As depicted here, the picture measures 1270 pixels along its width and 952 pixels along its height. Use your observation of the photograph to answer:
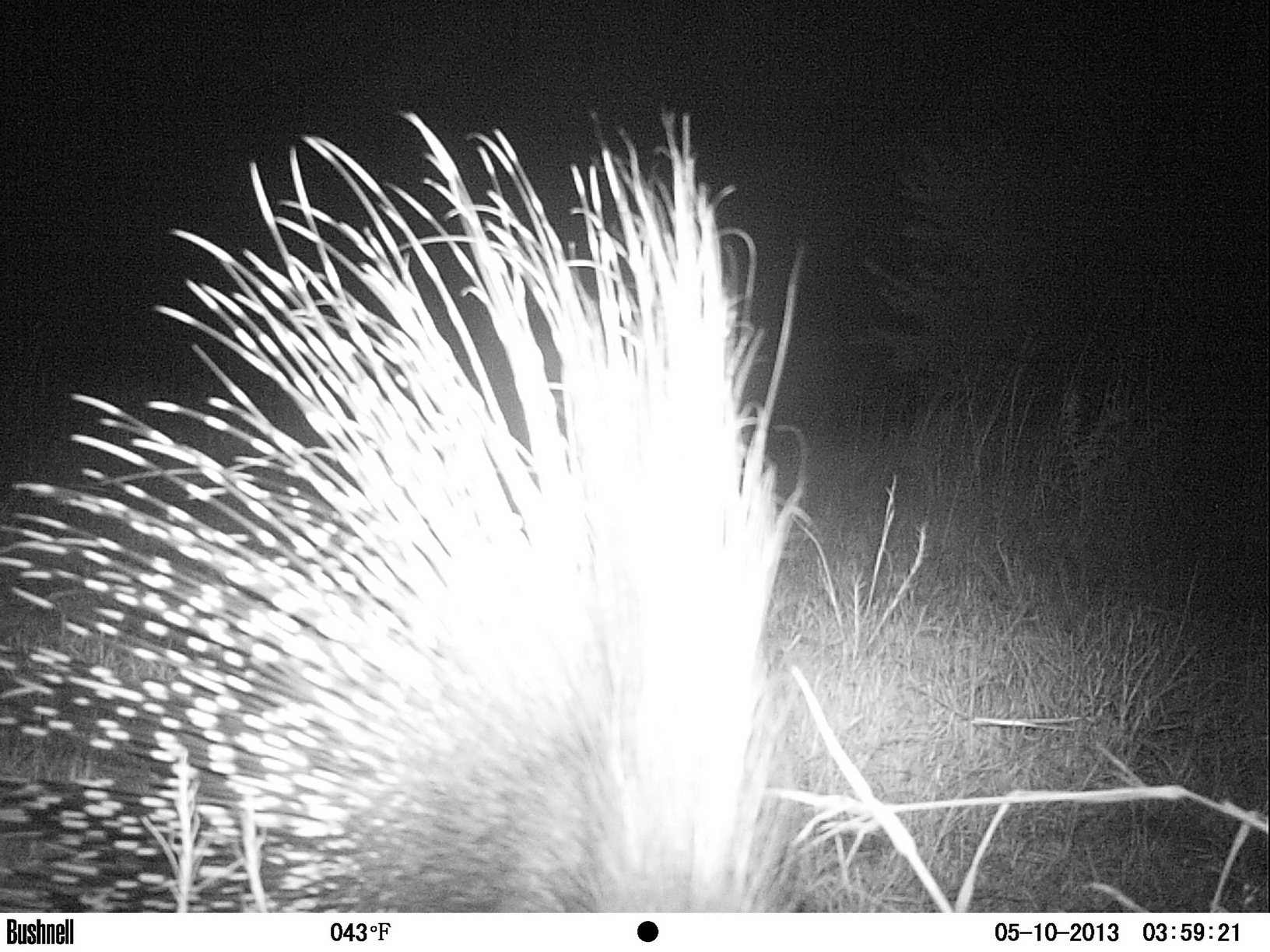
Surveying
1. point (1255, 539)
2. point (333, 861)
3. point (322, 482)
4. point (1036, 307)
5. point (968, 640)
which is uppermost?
point (1036, 307)

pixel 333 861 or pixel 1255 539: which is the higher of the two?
pixel 1255 539

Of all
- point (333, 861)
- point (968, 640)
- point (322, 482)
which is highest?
point (322, 482)

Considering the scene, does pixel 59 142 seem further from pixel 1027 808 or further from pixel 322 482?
pixel 1027 808

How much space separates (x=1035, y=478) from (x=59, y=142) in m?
1.41

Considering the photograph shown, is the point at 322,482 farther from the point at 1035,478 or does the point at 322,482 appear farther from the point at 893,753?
the point at 1035,478

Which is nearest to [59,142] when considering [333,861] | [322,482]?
[322,482]

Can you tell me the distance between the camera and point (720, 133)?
6.03 ft

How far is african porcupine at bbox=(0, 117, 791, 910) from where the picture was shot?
176 cm

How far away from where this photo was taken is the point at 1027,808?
1803 millimetres

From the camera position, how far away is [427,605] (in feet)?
5.73

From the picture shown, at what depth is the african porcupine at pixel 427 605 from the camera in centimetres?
176

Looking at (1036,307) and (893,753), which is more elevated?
(1036,307)

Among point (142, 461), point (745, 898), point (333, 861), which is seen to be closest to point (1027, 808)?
point (745, 898)

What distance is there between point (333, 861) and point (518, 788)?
10.3 inches
